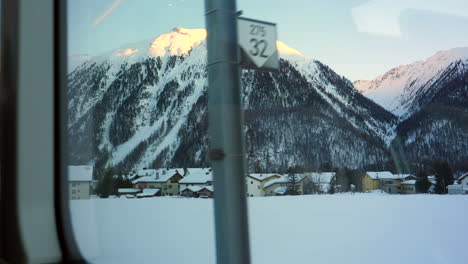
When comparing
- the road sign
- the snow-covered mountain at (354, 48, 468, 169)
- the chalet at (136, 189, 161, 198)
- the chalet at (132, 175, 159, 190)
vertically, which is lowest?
the chalet at (136, 189, 161, 198)

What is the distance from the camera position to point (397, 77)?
3.39 ft

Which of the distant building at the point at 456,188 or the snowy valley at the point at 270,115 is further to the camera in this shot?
the snowy valley at the point at 270,115

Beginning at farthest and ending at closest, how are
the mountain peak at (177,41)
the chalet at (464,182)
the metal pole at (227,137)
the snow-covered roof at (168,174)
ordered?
the snow-covered roof at (168,174) < the mountain peak at (177,41) < the metal pole at (227,137) < the chalet at (464,182)

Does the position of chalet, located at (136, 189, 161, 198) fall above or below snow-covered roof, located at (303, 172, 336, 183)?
below

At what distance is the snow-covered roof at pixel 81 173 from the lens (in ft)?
7.06

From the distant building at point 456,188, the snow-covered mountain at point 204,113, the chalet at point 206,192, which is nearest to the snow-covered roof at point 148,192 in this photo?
the snow-covered mountain at point 204,113

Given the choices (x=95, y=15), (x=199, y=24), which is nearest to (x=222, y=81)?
(x=199, y=24)

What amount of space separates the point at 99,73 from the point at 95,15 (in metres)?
0.33

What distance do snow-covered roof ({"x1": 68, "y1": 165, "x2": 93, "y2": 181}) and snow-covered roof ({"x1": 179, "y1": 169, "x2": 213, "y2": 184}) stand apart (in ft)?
2.93

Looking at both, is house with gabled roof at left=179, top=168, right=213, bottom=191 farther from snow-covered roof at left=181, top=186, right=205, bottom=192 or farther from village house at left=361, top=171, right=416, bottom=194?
village house at left=361, top=171, right=416, bottom=194

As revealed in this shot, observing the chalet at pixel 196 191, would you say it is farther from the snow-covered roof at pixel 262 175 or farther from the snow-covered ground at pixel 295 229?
the snow-covered roof at pixel 262 175

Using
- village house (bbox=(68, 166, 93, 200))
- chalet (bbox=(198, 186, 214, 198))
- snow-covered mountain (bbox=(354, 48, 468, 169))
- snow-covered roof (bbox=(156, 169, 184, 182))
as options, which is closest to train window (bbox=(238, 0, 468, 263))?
snow-covered mountain (bbox=(354, 48, 468, 169))

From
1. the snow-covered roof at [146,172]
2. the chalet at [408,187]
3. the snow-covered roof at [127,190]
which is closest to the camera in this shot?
the chalet at [408,187]

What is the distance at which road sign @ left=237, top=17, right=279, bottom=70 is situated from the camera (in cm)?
116
